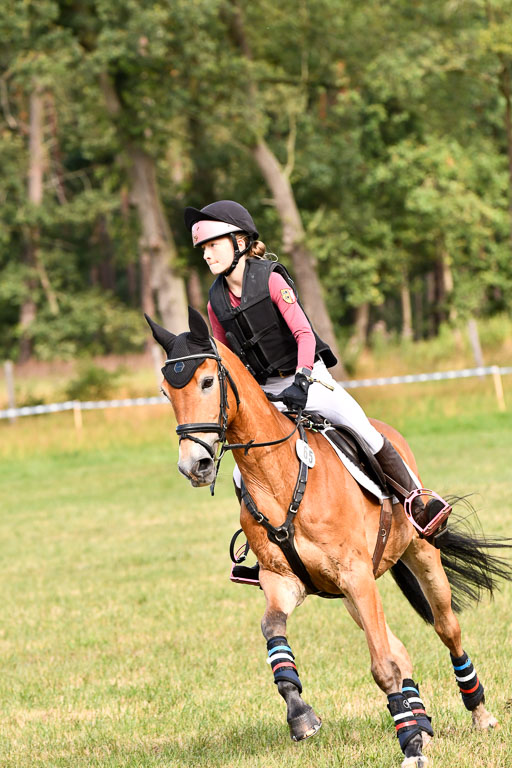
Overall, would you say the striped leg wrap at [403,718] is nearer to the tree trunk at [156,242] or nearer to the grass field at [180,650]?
the grass field at [180,650]

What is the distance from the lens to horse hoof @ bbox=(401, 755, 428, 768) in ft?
15.1

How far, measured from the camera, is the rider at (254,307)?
5.11 m

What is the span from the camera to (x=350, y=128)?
1447 inches

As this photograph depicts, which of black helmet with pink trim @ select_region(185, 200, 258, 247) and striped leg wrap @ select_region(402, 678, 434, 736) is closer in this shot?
striped leg wrap @ select_region(402, 678, 434, 736)

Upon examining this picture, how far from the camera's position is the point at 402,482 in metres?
5.55

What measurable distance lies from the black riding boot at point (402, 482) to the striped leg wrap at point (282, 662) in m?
1.24

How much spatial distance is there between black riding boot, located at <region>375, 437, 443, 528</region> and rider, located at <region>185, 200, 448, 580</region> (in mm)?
155

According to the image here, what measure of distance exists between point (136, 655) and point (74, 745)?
7.51 ft

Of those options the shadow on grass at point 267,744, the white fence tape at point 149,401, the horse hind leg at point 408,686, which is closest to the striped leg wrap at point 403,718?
the horse hind leg at point 408,686

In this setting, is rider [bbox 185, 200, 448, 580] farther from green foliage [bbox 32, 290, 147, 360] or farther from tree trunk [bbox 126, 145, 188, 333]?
green foliage [bbox 32, 290, 147, 360]

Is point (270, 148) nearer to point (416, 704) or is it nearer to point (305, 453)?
point (305, 453)

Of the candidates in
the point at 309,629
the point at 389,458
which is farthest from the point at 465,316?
the point at 389,458

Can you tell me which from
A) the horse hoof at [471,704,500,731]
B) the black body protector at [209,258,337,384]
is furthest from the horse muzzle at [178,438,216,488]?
the horse hoof at [471,704,500,731]

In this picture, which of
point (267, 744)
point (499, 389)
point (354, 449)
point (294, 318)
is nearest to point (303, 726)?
point (267, 744)
